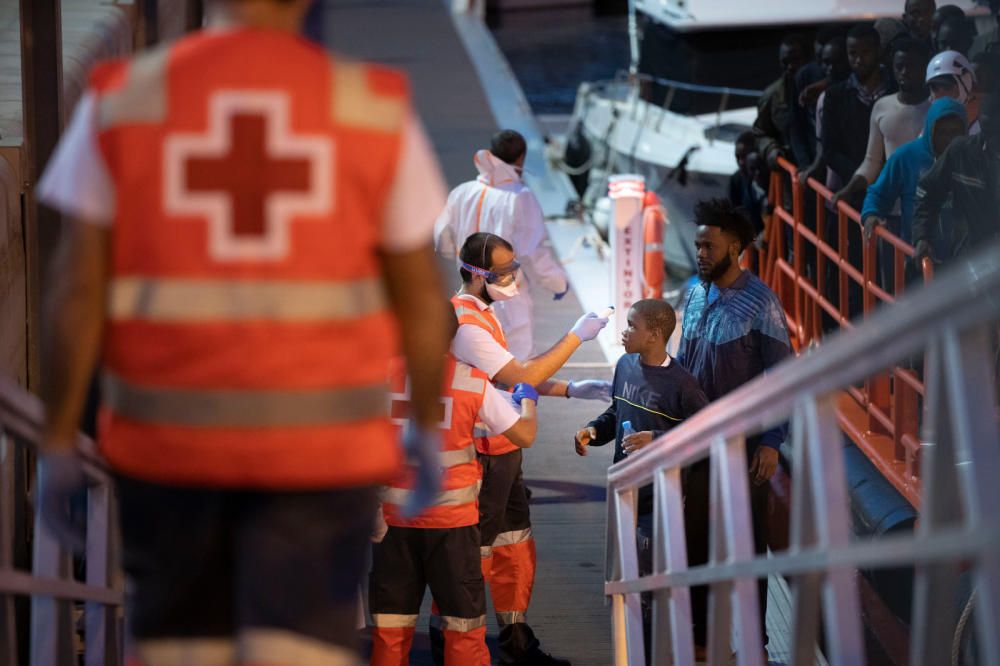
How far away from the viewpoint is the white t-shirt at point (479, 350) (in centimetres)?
530

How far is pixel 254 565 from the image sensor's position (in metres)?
2.38

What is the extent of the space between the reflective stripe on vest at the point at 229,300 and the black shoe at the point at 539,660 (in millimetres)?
3966

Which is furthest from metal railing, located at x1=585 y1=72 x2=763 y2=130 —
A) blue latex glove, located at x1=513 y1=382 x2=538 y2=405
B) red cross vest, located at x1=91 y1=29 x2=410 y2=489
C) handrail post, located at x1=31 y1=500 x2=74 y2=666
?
red cross vest, located at x1=91 y1=29 x2=410 y2=489

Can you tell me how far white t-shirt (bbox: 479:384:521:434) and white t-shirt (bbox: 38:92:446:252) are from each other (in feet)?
8.91

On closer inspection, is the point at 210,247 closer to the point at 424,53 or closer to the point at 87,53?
the point at 87,53

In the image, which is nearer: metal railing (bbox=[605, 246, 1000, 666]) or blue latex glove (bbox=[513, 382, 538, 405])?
metal railing (bbox=[605, 246, 1000, 666])

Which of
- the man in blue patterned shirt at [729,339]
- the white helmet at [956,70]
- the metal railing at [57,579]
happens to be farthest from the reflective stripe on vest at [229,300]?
the white helmet at [956,70]

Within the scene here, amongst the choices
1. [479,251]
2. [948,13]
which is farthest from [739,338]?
[948,13]

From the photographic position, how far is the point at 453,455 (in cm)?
504

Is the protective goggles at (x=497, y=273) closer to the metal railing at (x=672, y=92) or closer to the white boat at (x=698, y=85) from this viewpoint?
the white boat at (x=698, y=85)

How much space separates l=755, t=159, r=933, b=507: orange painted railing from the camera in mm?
6727

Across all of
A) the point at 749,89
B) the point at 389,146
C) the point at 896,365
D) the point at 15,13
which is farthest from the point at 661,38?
the point at 389,146

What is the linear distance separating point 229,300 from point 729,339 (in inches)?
154

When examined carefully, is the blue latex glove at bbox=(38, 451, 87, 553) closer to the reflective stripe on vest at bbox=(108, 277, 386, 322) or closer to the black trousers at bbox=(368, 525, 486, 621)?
the reflective stripe on vest at bbox=(108, 277, 386, 322)
